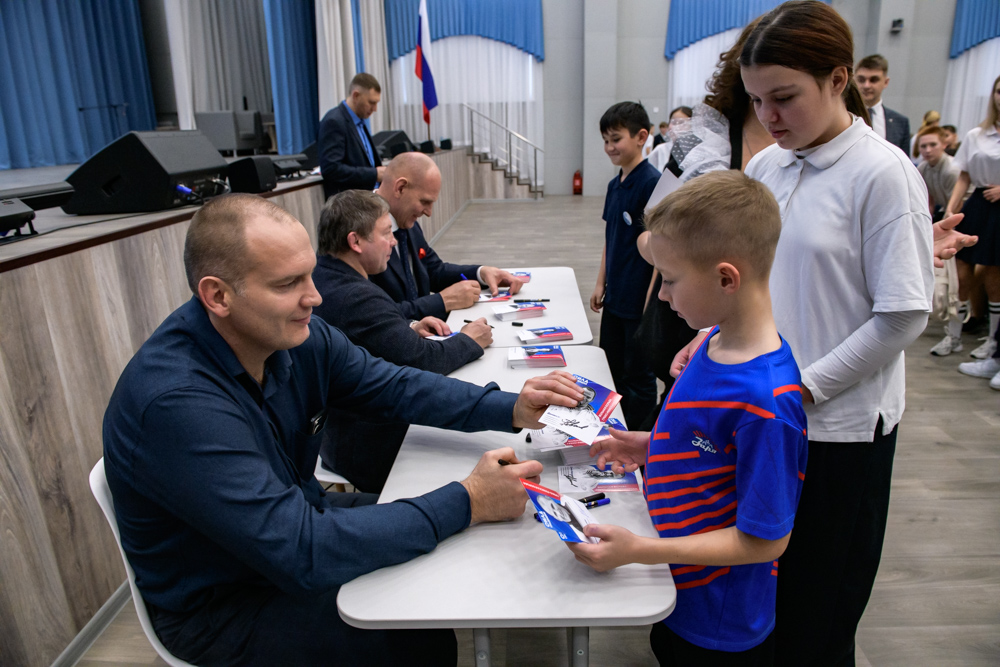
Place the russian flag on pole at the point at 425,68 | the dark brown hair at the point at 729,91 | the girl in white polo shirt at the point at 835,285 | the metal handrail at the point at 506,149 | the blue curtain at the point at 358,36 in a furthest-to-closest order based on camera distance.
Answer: the metal handrail at the point at 506,149
the blue curtain at the point at 358,36
the russian flag on pole at the point at 425,68
the dark brown hair at the point at 729,91
the girl in white polo shirt at the point at 835,285

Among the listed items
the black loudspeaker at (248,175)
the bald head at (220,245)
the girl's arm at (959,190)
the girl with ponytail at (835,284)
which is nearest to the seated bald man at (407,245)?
the black loudspeaker at (248,175)

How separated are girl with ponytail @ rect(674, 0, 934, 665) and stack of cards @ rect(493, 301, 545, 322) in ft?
3.77

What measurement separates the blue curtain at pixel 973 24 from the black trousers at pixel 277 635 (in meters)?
13.7

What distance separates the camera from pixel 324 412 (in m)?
1.43

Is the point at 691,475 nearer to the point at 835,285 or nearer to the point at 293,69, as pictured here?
the point at 835,285

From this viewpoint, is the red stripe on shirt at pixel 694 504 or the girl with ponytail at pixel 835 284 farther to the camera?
the girl with ponytail at pixel 835 284

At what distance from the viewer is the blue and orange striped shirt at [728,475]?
89 cm

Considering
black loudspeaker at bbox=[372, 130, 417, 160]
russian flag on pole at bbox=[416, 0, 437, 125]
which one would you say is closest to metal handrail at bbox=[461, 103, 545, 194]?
russian flag on pole at bbox=[416, 0, 437, 125]

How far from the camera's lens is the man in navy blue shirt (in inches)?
38.3

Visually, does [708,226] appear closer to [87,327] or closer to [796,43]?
[796,43]

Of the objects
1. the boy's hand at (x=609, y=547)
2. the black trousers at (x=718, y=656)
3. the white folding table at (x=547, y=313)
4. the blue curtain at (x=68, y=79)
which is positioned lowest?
the black trousers at (x=718, y=656)

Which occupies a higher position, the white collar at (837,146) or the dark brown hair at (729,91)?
the dark brown hair at (729,91)

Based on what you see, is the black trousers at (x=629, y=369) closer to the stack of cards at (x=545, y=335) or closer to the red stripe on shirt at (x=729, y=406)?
the stack of cards at (x=545, y=335)

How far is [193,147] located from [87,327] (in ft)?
4.47
